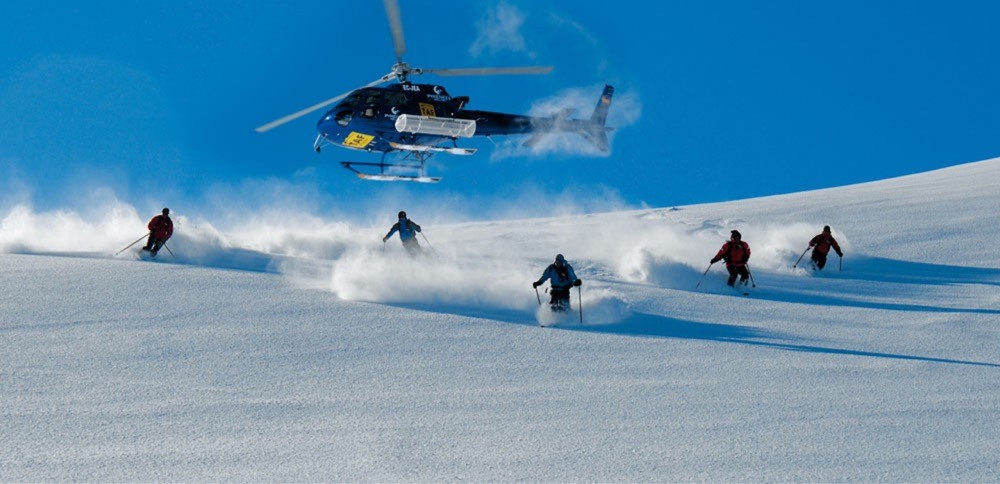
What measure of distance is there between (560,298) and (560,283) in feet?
0.65

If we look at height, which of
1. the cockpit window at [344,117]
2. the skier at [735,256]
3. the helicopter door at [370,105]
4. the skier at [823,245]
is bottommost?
the skier at [735,256]

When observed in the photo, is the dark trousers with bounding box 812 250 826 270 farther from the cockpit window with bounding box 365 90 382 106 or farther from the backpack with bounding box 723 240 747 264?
the cockpit window with bounding box 365 90 382 106

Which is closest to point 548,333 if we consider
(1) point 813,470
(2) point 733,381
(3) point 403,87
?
(2) point 733,381

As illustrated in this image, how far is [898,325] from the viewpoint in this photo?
1266cm

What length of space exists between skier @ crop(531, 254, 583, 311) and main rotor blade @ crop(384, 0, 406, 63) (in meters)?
9.80

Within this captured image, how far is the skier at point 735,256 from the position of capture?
15.5 meters

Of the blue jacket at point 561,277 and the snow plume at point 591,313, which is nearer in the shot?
the snow plume at point 591,313

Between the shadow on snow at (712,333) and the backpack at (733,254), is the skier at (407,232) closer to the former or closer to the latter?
the backpack at (733,254)

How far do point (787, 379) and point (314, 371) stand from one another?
4.60 m

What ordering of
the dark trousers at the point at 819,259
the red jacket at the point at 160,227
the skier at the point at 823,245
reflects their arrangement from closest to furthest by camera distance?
the skier at the point at 823,245 → the dark trousers at the point at 819,259 → the red jacket at the point at 160,227

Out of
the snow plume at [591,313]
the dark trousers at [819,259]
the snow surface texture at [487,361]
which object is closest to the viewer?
the snow surface texture at [487,361]

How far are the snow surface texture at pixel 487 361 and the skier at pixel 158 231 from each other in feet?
1.50

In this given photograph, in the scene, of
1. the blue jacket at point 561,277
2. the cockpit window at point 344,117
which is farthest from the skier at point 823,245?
the cockpit window at point 344,117

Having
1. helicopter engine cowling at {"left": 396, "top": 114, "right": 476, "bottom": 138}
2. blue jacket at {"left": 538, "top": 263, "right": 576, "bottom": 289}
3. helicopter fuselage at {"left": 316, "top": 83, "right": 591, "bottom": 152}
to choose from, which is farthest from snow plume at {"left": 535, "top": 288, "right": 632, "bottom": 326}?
helicopter fuselage at {"left": 316, "top": 83, "right": 591, "bottom": 152}
